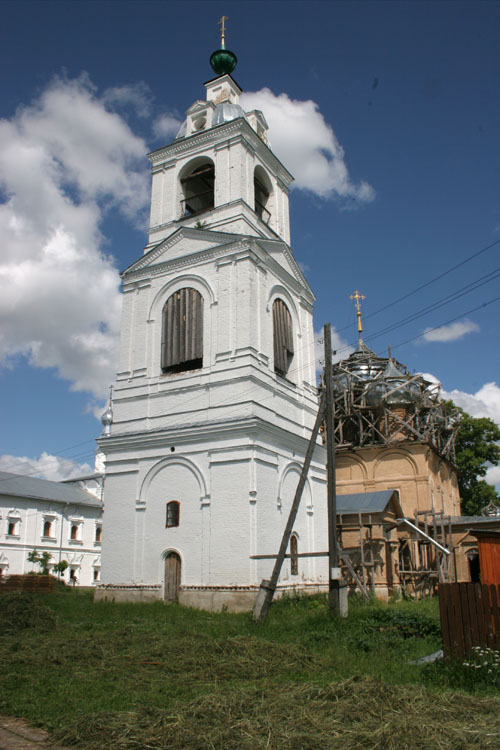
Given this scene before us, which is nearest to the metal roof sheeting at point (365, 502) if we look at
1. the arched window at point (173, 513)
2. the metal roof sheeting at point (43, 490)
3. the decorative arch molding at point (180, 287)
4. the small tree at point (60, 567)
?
the arched window at point (173, 513)

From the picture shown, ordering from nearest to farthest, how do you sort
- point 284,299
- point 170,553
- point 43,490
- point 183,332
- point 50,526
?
point 170,553
point 183,332
point 284,299
point 50,526
point 43,490

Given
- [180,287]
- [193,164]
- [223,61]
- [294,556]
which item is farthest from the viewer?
[223,61]

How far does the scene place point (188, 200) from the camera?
24.1 meters

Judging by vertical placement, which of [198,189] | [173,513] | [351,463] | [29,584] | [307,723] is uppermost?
[198,189]

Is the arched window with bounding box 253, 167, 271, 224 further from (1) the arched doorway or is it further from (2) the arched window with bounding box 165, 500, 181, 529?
(1) the arched doorway

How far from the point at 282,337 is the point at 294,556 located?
751 centimetres

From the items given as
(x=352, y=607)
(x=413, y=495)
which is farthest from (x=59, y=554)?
(x=352, y=607)

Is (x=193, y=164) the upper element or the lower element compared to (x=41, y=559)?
upper

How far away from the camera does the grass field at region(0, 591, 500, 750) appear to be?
6.01 meters

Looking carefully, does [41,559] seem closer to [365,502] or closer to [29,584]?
[29,584]

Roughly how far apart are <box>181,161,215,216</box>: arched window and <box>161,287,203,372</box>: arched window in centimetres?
421

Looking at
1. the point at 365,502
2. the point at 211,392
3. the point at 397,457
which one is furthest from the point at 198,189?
the point at 397,457

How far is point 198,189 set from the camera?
979 inches

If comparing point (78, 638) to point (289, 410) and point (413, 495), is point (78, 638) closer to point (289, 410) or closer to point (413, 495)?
point (289, 410)
